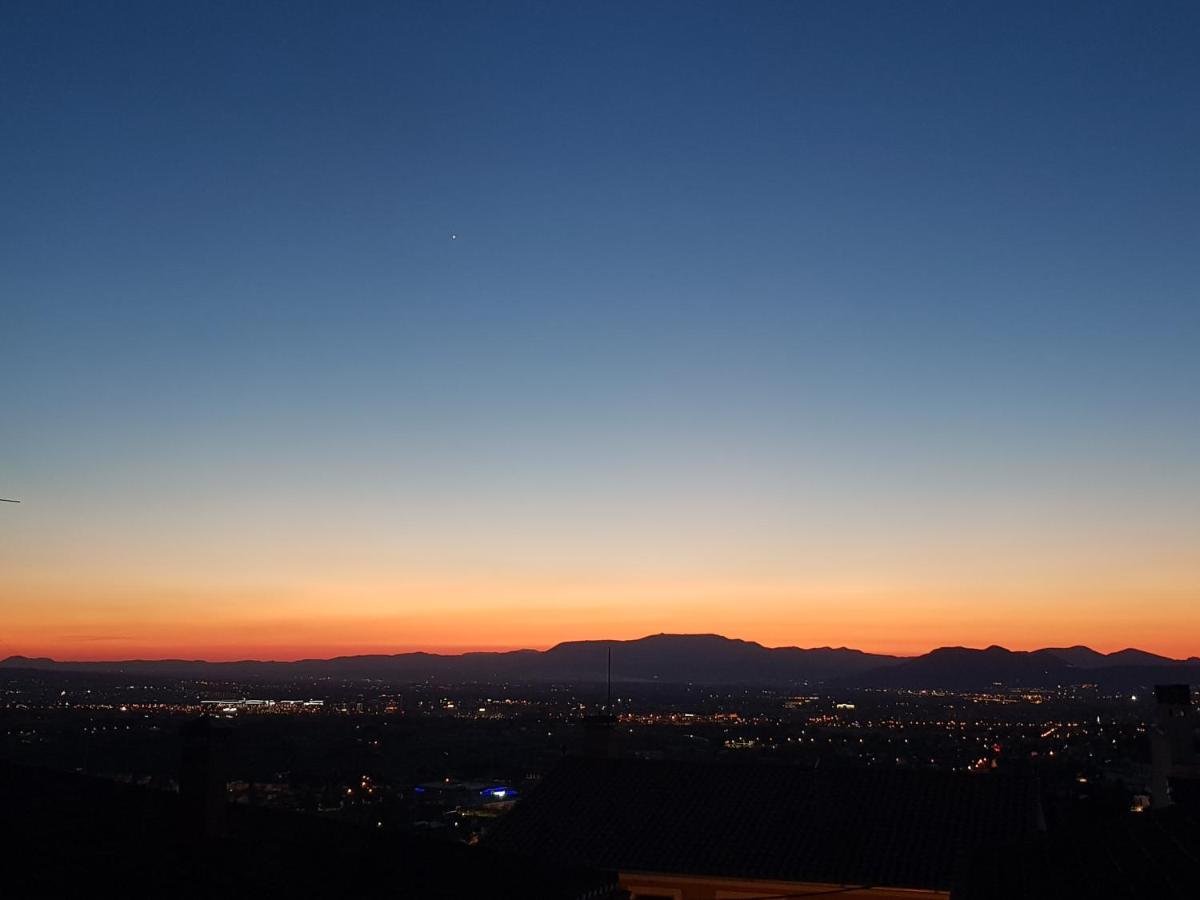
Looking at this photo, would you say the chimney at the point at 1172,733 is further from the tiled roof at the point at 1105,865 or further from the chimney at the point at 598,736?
the chimney at the point at 598,736

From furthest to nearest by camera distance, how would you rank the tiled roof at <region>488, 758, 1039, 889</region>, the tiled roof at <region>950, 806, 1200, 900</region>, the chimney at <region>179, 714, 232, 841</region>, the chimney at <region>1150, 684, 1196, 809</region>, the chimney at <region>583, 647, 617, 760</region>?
the chimney at <region>583, 647, 617, 760</region>, the tiled roof at <region>488, 758, 1039, 889</region>, the chimney at <region>1150, 684, 1196, 809</region>, the chimney at <region>179, 714, 232, 841</region>, the tiled roof at <region>950, 806, 1200, 900</region>

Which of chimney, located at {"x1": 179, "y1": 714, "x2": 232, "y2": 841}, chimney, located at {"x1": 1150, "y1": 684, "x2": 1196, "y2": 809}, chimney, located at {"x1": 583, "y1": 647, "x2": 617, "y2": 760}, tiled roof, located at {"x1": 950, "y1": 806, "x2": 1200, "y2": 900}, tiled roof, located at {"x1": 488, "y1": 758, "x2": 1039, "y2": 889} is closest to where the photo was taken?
tiled roof, located at {"x1": 950, "y1": 806, "x2": 1200, "y2": 900}

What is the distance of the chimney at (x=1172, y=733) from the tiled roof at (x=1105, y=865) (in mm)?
7288

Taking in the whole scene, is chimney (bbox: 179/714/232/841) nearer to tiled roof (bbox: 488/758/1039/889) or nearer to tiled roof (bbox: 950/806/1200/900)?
tiled roof (bbox: 950/806/1200/900)

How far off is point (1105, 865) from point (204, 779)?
860 centimetres

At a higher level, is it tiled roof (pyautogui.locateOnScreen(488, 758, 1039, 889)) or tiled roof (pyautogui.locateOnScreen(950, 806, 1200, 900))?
tiled roof (pyautogui.locateOnScreen(950, 806, 1200, 900))

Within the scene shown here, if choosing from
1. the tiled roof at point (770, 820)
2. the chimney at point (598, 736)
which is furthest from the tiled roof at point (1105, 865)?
the chimney at point (598, 736)

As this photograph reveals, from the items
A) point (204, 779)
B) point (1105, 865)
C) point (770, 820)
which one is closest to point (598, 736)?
point (770, 820)

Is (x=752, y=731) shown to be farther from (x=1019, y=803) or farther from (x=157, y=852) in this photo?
(x=157, y=852)

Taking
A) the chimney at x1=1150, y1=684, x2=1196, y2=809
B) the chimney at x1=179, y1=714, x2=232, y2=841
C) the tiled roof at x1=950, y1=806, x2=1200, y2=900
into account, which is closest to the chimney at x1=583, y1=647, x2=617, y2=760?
the chimney at x1=1150, y1=684, x2=1196, y2=809

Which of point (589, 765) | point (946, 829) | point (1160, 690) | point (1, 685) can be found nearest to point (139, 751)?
point (589, 765)

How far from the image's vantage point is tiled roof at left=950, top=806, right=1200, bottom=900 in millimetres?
6910

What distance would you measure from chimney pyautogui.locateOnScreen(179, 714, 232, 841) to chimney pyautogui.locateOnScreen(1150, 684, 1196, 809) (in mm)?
12803

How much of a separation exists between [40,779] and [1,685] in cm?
20554
